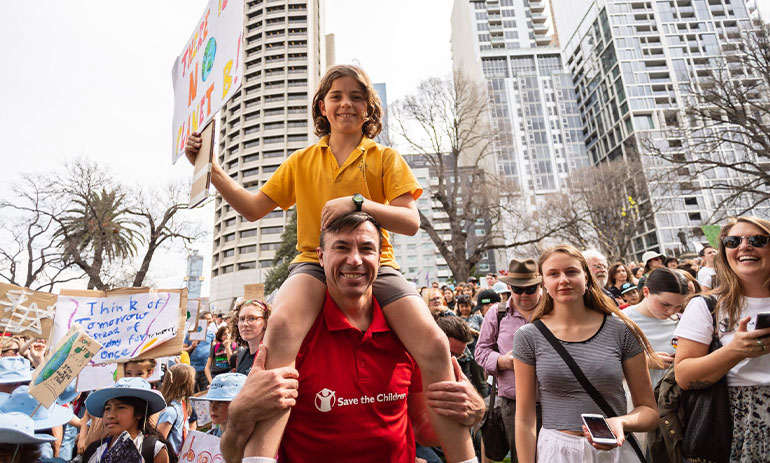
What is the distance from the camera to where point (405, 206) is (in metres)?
2.28

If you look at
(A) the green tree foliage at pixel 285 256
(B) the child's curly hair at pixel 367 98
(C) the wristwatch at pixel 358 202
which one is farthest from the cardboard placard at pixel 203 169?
(A) the green tree foliage at pixel 285 256

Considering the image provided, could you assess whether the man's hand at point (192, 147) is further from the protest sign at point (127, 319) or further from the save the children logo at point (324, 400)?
the protest sign at point (127, 319)

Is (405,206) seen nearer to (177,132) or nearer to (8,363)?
(177,132)

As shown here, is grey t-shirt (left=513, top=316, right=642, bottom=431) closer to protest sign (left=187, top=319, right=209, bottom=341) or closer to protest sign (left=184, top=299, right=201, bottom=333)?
protest sign (left=184, top=299, right=201, bottom=333)

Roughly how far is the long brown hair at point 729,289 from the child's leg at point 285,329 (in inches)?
98.8

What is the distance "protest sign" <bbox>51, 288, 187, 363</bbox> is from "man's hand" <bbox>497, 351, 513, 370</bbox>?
3803 mm

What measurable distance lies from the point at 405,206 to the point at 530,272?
288cm

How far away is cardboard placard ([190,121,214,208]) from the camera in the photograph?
Answer: 2344 mm

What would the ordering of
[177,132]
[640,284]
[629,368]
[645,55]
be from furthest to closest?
[645,55]
[640,284]
[177,132]
[629,368]

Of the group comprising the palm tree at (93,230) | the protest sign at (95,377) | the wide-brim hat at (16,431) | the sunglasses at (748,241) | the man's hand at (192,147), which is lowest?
the wide-brim hat at (16,431)

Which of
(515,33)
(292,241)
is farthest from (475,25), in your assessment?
(292,241)

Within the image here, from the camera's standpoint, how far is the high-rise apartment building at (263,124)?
6281 centimetres

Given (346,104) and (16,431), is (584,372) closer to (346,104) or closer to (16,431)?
(346,104)

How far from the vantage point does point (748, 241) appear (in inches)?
103
